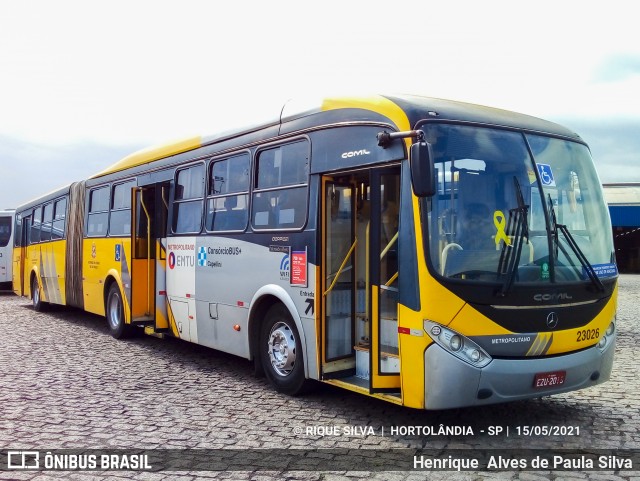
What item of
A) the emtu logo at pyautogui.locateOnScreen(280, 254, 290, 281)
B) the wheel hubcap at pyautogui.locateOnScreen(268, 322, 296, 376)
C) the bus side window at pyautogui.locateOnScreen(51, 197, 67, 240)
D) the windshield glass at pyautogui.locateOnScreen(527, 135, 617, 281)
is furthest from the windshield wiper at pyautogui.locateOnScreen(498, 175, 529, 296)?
the bus side window at pyautogui.locateOnScreen(51, 197, 67, 240)

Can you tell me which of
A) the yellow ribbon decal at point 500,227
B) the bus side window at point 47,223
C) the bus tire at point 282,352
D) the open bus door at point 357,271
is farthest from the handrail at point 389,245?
the bus side window at point 47,223

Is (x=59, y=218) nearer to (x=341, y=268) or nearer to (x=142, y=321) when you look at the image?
(x=142, y=321)

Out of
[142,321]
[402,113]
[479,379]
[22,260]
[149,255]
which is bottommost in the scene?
[142,321]

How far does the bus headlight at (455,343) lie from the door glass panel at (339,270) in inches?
57.4

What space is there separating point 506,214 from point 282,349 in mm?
2993

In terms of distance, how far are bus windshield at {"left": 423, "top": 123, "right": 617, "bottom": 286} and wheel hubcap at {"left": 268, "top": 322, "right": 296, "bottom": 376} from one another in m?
2.36

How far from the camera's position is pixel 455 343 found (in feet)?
18.8

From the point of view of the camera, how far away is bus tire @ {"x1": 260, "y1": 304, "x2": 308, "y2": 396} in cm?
741

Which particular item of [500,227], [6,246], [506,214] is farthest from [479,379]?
[6,246]

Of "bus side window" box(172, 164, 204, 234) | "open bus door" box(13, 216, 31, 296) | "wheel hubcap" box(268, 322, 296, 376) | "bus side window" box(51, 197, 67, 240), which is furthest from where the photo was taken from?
"open bus door" box(13, 216, 31, 296)

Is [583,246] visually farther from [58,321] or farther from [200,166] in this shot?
[58,321]

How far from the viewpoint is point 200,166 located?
9.61 meters

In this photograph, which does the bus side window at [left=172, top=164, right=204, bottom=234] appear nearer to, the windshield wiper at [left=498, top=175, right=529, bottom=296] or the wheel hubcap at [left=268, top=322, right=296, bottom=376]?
the wheel hubcap at [left=268, top=322, right=296, bottom=376]

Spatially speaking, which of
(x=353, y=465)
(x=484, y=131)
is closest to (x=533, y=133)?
(x=484, y=131)
